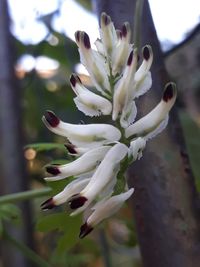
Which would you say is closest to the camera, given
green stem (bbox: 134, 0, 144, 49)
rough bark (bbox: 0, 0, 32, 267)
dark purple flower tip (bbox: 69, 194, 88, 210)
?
dark purple flower tip (bbox: 69, 194, 88, 210)

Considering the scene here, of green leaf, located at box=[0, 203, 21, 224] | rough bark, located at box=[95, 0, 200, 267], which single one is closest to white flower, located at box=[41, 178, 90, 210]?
A: rough bark, located at box=[95, 0, 200, 267]

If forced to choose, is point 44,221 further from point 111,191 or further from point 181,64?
point 181,64

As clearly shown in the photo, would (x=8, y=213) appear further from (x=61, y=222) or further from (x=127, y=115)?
(x=127, y=115)

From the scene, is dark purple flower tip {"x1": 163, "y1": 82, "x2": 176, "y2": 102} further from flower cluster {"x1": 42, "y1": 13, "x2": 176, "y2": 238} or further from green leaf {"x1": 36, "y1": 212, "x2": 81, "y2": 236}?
green leaf {"x1": 36, "y1": 212, "x2": 81, "y2": 236}

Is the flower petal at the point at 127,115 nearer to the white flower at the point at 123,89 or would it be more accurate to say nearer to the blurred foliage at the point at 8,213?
the white flower at the point at 123,89

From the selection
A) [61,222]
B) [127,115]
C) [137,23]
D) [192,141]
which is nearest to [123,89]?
[127,115]

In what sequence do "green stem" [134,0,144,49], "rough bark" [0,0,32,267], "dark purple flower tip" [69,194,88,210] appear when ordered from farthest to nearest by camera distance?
"rough bark" [0,0,32,267] < "green stem" [134,0,144,49] < "dark purple flower tip" [69,194,88,210]
